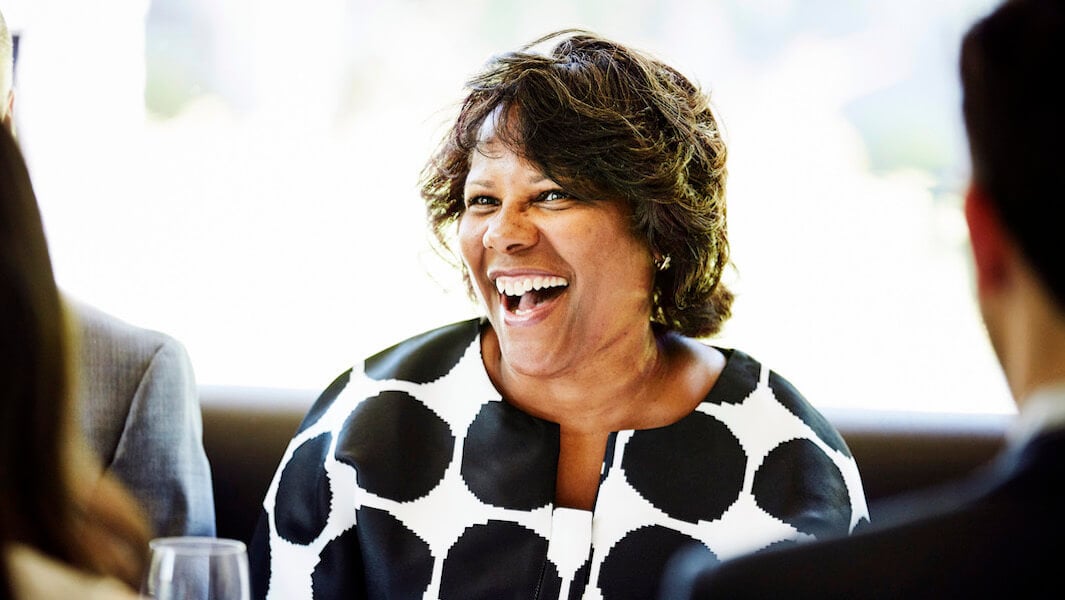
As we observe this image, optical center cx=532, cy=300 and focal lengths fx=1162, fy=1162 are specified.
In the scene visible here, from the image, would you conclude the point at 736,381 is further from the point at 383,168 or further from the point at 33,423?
the point at 383,168

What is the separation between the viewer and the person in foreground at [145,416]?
5.78ft

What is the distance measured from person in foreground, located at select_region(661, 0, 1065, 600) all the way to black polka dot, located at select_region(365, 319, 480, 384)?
1185 mm

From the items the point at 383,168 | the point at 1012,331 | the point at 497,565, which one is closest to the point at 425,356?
the point at 497,565

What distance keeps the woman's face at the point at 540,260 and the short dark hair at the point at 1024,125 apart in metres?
1.08

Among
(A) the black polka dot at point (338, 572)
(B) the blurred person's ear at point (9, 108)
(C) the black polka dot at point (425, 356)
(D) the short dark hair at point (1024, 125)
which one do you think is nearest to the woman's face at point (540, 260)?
(C) the black polka dot at point (425, 356)

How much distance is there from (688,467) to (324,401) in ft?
1.97

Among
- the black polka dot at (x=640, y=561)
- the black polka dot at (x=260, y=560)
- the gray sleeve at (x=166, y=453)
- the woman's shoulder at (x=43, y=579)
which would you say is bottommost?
the black polka dot at (x=260, y=560)

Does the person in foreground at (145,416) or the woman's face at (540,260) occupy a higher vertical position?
the woman's face at (540,260)

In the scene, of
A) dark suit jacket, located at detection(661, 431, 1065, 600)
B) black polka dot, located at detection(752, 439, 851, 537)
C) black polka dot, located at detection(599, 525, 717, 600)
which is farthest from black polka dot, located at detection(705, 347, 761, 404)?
dark suit jacket, located at detection(661, 431, 1065, 600)

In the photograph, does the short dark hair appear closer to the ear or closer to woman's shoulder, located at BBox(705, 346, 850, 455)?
the ear

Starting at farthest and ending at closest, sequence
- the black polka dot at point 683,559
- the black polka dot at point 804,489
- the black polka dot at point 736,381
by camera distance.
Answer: the black polka dot at point 736,381, the black polka dot at point 804,489, the black polka dot at point 683,559

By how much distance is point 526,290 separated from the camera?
177 centimetres

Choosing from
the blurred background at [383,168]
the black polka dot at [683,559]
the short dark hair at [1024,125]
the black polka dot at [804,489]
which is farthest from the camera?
the blurred background at [383,168]

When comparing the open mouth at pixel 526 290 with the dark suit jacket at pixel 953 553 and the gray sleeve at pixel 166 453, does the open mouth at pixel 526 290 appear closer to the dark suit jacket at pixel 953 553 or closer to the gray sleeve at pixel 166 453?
the gray sleeve at pixel 166 453
